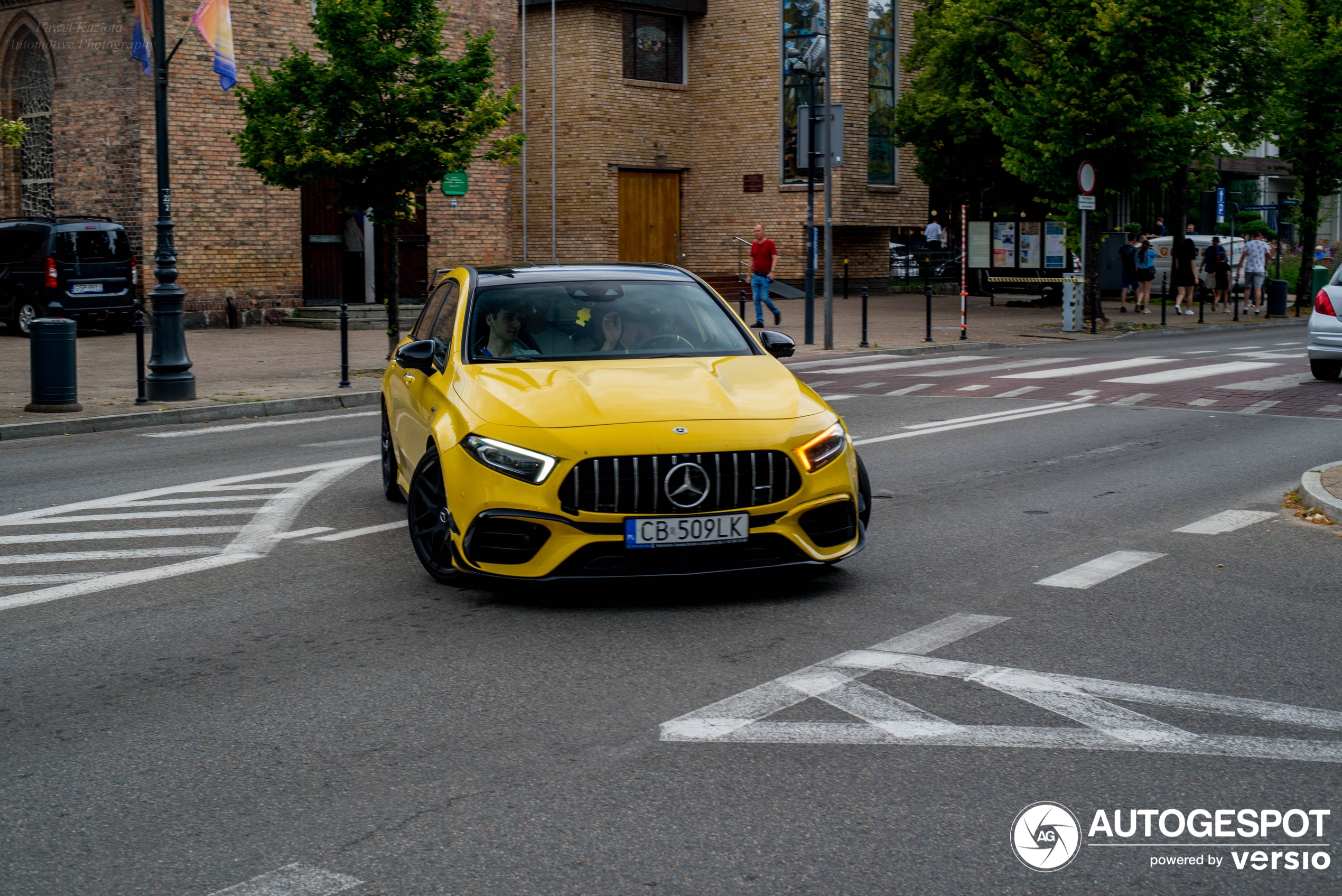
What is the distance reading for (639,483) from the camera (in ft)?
21.4

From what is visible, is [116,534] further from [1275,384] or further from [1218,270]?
[1218,270]

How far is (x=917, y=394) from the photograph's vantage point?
671 inches

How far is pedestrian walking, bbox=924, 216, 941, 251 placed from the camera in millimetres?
46375

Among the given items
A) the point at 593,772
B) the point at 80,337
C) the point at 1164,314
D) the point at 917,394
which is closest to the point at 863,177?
the point at 1164,314

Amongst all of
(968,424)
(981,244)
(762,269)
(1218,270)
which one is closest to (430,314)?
(968,424)

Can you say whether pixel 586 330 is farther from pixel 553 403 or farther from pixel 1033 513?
pixel 1033 513

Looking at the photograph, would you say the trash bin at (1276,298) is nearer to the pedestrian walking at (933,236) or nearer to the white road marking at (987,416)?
the pedestrian walking at (933,236)

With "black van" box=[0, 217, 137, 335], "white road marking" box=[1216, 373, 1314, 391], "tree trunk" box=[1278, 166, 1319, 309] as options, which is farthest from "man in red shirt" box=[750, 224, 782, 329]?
"tree trunk" box=[1278, 166, 1319, 309]

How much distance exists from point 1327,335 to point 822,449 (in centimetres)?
1373

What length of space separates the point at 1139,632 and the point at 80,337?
23.2 m

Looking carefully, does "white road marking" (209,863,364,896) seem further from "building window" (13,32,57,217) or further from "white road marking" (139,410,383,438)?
"building window" (13,32,57,217)

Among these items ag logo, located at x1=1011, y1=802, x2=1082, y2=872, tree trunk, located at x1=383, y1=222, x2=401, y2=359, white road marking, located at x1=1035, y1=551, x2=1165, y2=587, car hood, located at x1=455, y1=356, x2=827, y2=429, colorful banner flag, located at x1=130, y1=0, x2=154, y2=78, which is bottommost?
ag logo, located at x1=1011, y1=802, x2=1082, y2=872

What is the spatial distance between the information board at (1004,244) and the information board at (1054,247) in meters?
0.95

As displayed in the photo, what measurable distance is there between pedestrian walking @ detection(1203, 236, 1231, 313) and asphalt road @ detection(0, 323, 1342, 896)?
1092 inches
